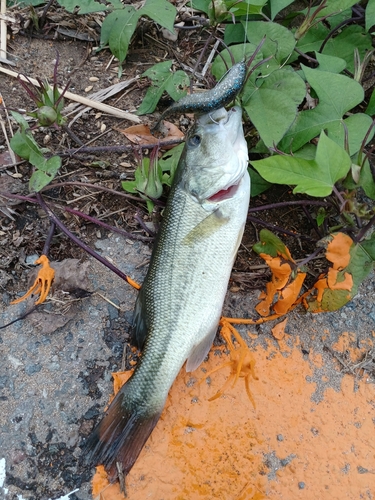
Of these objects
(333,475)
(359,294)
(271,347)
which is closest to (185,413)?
(271,347)

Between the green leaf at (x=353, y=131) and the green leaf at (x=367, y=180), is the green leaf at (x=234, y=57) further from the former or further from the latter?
the green leaf at (x=367, y=180)

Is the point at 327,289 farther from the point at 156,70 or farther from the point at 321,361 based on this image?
the point at 156,70

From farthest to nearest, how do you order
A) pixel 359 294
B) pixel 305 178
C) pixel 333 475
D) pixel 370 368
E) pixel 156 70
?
pixel 156 70 < pixel 359 294 < pixel 370 368 < pixel 333 475 < pixel 305 178

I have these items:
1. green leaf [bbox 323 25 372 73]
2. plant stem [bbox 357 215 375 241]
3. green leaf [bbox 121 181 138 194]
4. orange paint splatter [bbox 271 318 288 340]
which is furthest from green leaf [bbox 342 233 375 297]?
green leaf [bbox 121 181 138 194]

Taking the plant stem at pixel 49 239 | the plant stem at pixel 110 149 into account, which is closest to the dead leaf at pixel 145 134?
the plant stem at pixel 110 149

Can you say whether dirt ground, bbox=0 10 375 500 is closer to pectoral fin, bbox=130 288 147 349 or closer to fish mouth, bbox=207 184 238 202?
pectoral fin, bbox=130 288 147 349

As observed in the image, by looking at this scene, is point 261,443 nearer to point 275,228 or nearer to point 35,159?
point 275,228

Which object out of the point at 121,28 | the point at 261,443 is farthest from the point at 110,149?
the point at 261,443
